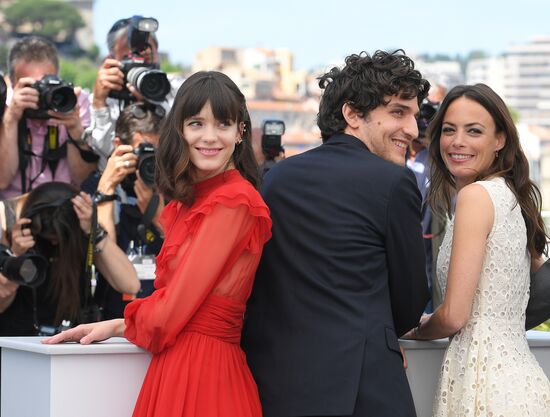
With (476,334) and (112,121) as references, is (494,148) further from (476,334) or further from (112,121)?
(112,121)

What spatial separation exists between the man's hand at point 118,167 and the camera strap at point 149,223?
0.17 metres

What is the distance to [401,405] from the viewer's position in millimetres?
2807

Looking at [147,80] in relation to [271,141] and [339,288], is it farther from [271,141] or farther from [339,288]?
[339,288]

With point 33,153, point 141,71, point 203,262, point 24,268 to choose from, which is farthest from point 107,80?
point 203,262

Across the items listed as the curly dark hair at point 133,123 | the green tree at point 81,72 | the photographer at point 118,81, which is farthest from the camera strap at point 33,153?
the green tree at point 81,72

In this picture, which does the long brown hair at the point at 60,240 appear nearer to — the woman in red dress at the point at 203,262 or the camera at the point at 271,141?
the camera at the point at 271,141

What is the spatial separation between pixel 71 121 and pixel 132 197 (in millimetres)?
430

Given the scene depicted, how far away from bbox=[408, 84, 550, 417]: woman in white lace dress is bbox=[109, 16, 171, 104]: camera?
200cm

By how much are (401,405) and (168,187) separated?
32.1 inches

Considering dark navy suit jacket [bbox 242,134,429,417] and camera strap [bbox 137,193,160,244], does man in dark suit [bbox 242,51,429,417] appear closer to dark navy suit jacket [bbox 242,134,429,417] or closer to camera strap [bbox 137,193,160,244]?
dark navy suit jacket [bbox 242,134,429,417]

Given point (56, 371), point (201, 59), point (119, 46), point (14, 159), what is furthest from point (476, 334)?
point (201, 59)

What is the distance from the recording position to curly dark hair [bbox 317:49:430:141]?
2967 millimetres

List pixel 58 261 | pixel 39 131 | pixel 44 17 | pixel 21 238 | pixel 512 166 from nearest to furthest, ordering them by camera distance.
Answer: pixel 512 166 < pixel 21 238 < pixel 58 261 < pixel 39 131 < pixel 44 17

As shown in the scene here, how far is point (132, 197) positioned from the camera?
16.4 feet
